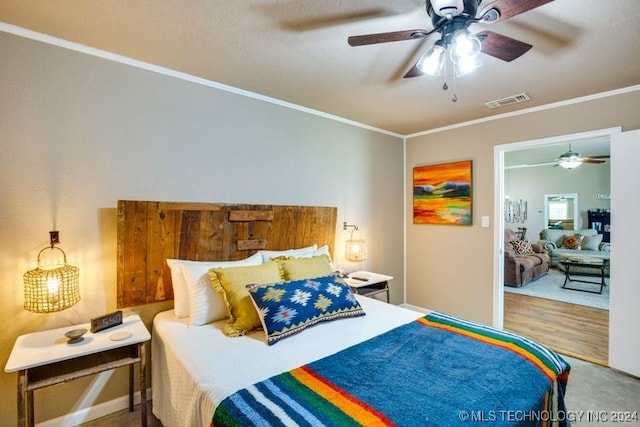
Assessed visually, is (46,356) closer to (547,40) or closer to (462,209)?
(547,40)

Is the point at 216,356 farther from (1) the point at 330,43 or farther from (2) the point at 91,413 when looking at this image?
(1) the point at 330,43

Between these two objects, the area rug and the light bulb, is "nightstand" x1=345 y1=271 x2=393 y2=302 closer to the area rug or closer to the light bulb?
the light bulb

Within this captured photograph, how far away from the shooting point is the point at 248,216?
105 inches

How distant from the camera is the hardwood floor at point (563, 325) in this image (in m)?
3.10

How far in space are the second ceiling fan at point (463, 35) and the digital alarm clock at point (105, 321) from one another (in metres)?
2.08

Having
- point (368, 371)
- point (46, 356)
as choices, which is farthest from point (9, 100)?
point (368, 371)

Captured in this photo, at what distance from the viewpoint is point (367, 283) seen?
3082 millimetres

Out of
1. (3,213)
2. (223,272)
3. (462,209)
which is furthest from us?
(462,209)

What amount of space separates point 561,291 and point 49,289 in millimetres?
6610

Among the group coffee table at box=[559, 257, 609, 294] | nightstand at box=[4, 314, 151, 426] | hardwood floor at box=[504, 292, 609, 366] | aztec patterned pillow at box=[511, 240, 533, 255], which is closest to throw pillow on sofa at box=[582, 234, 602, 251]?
coffee table at box=[559, 257, 609, 294]

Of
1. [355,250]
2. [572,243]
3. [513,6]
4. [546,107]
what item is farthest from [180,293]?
[572,243]

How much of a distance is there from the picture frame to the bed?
1880 millimetres

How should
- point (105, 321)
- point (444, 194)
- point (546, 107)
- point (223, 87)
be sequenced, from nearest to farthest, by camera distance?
point (105, 321)
point (223, 87)
point (546, 107)
point (444, 194)

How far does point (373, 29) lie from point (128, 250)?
210cm
